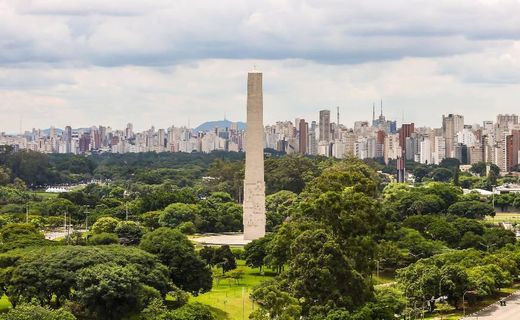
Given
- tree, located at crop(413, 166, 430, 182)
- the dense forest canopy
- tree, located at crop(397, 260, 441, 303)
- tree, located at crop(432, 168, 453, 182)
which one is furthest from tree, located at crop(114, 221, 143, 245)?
tree, located at crop(413, 166, 430, 182)

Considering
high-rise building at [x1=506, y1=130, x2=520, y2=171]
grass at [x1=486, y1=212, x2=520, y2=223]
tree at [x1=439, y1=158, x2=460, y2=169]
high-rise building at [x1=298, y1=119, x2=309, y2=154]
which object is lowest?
grass at [x1=486, y1=212, x2=520, y2=223]

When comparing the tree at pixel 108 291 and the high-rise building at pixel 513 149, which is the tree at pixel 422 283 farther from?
the high-rise building at pixel 513 149

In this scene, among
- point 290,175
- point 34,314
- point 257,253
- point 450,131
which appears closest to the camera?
point 34,314

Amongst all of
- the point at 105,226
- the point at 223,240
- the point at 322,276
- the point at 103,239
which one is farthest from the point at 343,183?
the point at 105,226

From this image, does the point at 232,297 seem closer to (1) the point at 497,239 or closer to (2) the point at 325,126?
(1) the point at 497,239

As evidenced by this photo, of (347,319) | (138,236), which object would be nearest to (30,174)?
(138,236)

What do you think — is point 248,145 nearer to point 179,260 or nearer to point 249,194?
point 249,194

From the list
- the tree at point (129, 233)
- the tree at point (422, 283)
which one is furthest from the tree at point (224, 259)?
the tree at point (422, 283)

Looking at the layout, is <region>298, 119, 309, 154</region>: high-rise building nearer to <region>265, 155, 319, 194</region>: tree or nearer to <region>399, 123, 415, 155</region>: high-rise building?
<region>399, 123, 415, 155</region>: high-rise building
